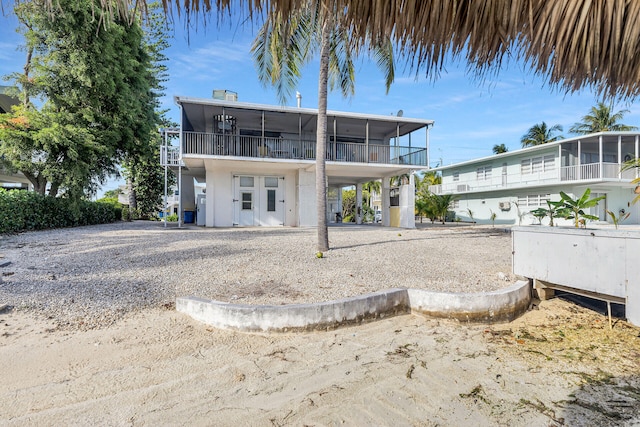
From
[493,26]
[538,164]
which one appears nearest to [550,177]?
[538,164]

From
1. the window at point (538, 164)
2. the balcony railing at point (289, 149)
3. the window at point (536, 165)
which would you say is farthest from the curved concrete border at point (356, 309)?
the window at point (536, 165)

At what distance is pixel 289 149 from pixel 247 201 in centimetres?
343

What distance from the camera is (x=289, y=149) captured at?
15438mm

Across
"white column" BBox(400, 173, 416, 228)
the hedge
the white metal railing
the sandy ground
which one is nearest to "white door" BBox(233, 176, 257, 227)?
the white metal railing

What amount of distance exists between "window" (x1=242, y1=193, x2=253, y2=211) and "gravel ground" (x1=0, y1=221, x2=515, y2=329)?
26.4 feet

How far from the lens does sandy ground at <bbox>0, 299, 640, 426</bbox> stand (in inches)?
91.8

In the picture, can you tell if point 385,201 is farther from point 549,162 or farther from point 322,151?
point 549,162

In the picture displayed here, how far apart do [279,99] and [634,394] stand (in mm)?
9981

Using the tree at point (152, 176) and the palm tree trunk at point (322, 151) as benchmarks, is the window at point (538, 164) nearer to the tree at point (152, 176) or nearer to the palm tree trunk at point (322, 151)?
the palm tree trunk at point (322, 151)

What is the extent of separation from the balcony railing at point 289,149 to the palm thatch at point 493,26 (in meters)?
12.0

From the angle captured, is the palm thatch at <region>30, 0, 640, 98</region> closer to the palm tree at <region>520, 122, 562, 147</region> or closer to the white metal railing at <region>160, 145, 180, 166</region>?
the white metal railing at <region>160, 145, 180, 166</region>

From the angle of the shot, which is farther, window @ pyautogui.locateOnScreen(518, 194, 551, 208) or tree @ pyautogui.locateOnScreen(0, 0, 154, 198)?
window @ pyautogui.locateOnScreen(518, 194, 551, 208)

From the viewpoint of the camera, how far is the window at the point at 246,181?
16.5 m

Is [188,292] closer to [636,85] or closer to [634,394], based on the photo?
[634,394]
